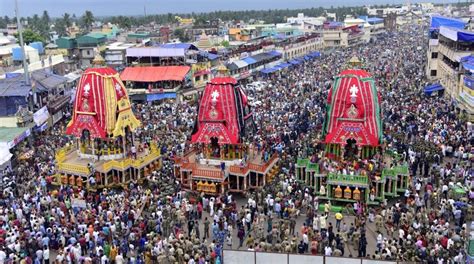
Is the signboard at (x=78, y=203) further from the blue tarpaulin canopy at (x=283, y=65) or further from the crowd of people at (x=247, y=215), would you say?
the blue tarpaulin canopy at (x=283, y=65)

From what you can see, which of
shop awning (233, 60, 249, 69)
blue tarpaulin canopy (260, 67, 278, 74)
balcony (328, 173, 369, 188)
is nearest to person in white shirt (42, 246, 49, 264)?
balcony (328, 173, 369, 188)

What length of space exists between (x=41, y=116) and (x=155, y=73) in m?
16.1

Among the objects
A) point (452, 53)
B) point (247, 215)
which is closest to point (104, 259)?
point (247, 215)

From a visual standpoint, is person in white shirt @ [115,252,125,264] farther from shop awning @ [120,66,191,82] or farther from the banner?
shop awning @ [120,66,191,82]

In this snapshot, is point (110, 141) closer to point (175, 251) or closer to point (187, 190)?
point (187, 190)

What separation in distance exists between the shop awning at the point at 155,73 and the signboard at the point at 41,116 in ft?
44.3

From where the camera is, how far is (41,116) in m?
34.2

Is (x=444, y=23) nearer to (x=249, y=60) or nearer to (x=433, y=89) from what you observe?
(x=433, y=89)

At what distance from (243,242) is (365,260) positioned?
645 cm

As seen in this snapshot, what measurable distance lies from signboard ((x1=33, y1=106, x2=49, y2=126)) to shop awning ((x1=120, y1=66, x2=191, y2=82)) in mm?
13511

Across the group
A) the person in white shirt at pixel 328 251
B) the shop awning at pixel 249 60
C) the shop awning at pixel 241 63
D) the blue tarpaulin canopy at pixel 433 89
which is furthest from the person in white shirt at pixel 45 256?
the shop awning at pixel 249 60

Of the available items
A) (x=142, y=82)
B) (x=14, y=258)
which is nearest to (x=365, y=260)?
(x=14, y=258)

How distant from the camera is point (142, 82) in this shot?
48.3 meters

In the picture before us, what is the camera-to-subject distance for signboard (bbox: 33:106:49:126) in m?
33.1
